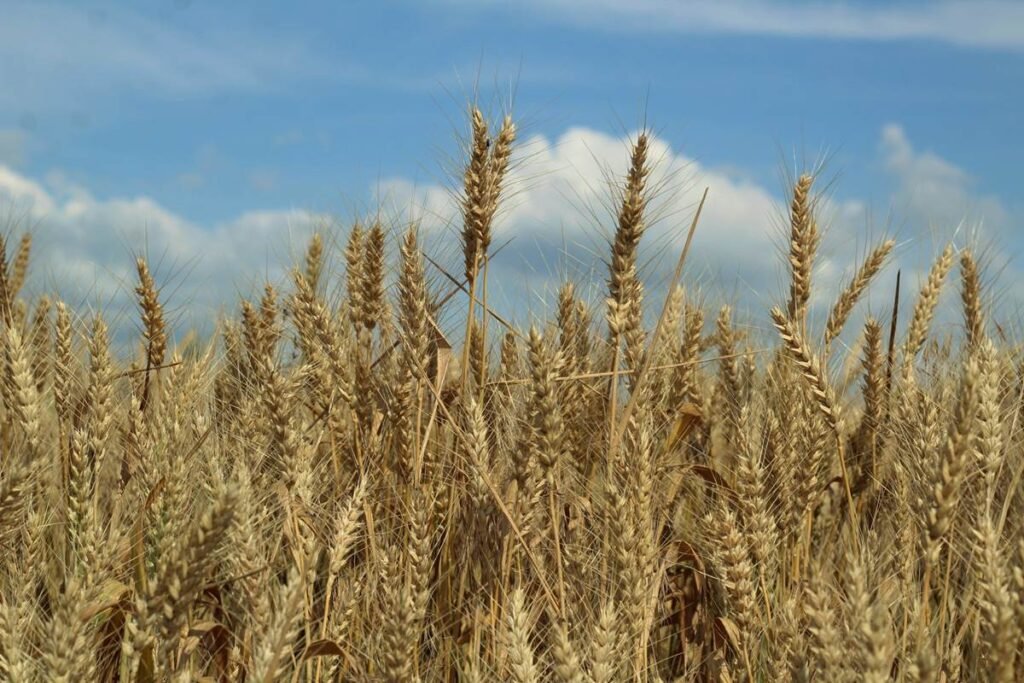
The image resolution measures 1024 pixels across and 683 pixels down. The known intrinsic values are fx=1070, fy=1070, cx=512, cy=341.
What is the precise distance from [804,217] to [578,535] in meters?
1.41

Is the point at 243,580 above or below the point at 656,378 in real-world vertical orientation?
below

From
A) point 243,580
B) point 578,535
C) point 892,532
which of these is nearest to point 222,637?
point 243,580

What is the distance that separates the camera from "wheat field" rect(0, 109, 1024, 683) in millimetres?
2209

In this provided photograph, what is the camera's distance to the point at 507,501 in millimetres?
2967

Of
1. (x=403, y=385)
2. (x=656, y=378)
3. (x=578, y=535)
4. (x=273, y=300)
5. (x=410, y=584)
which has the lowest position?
(x=410, y=584)

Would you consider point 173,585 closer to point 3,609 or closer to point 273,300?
point 3,609

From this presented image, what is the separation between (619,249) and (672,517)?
1250mm

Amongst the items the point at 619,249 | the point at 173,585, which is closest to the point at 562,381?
the point at 619,249

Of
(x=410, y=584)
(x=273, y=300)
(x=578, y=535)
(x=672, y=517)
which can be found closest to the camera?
(x=410, y=584)

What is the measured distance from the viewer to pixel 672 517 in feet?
12.5

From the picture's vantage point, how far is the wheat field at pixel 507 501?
2.21 meters

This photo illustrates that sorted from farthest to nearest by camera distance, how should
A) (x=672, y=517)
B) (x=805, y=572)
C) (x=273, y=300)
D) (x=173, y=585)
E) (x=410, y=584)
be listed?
(x=273, y=300) → (x=672, y=517) → (x=805, y=572) → (x=410, y=584) → (x=173, y=585)

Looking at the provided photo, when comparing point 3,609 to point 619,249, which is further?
point 619,249

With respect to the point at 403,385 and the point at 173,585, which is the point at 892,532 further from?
the point at 173,585
